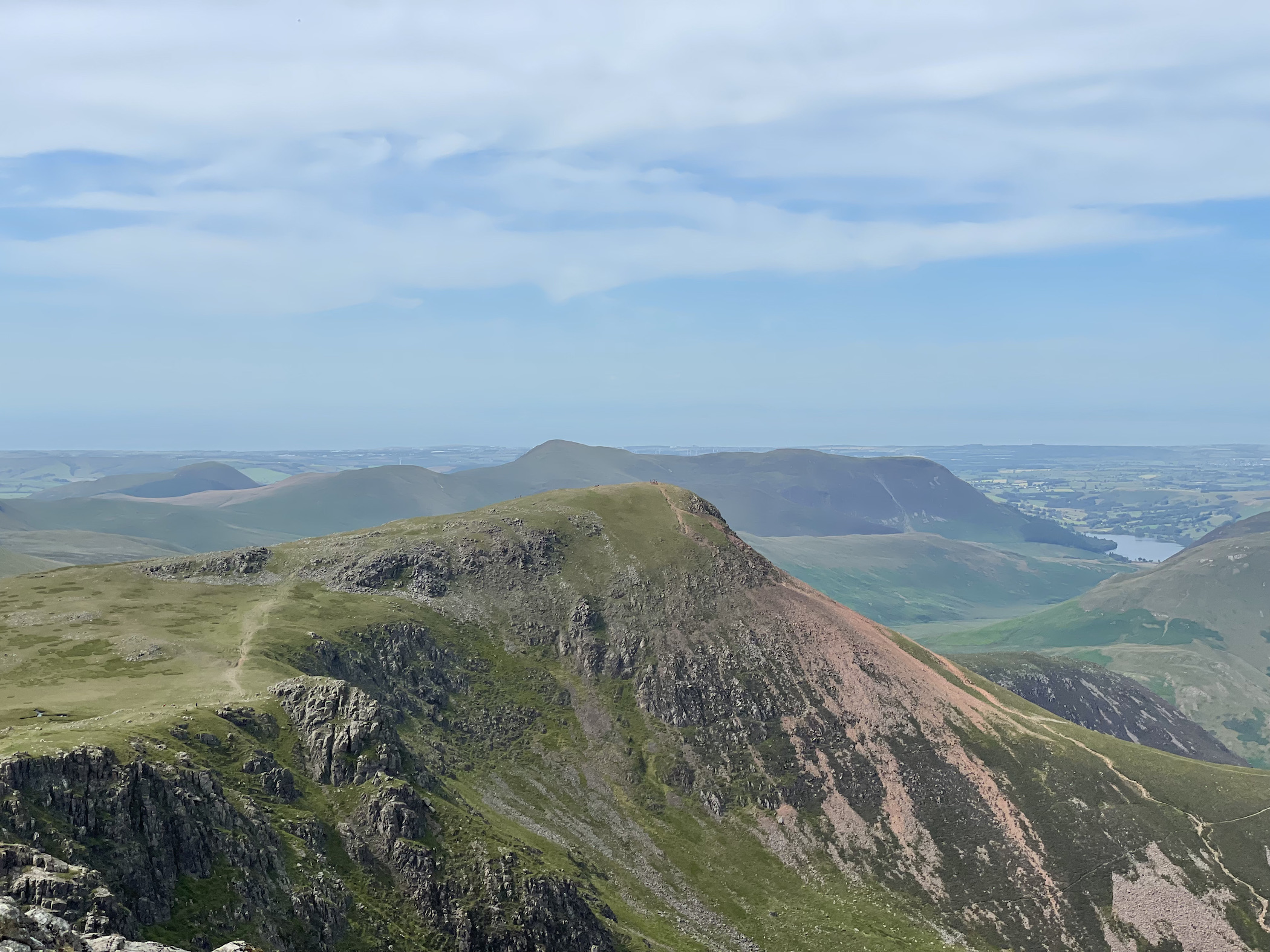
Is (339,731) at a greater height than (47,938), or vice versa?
(47,938)

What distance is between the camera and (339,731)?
120562mm

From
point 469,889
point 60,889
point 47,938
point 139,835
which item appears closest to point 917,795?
point 469,889

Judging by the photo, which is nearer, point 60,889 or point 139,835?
point 60,889

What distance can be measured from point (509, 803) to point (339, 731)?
4654 cm

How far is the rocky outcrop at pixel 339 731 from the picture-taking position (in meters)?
118

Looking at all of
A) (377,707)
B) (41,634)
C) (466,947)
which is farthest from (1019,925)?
(41,634)

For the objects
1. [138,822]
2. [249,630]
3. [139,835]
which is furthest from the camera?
[249,630]

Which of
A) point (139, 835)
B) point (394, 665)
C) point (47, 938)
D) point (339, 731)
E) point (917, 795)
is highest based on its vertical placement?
point (47, 938)

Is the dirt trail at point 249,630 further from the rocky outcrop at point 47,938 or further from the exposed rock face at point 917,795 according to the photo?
the rocky outcrop at point 47,938

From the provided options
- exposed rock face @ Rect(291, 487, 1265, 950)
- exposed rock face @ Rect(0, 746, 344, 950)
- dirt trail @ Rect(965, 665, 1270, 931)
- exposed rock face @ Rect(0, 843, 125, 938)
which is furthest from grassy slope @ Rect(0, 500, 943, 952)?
dirt trail @ Rect(965, 665, 1270, 931)

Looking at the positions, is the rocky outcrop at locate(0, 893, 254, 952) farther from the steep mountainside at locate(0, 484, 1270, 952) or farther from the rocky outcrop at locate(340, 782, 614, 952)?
the rocky outcrop at locate(340, 782, 614, 952)

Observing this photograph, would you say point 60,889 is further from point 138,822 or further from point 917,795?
point 917,795

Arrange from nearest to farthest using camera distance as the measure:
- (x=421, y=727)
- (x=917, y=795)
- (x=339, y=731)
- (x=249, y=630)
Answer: (x=339, y=731), (x=249, y=630), (x=421, y=727), (x=917, y=795)

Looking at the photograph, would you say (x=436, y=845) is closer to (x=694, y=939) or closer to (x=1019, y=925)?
(x=694, y=939)
